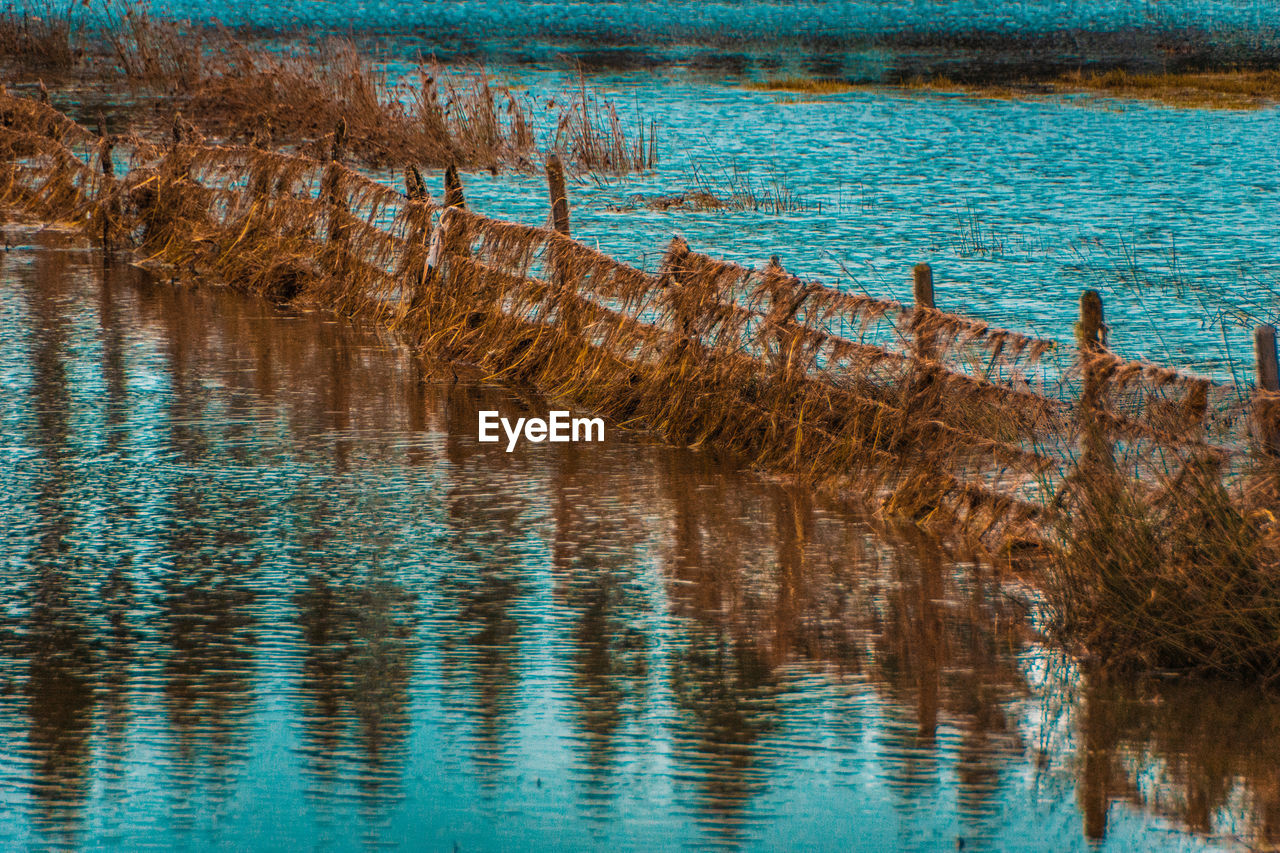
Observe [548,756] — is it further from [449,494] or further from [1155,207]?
[1155,207]

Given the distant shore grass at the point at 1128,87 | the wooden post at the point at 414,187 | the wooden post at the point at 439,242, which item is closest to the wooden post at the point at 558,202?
the wooden post at the point at 439,242

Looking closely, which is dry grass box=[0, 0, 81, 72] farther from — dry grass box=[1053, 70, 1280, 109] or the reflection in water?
the reflection in water

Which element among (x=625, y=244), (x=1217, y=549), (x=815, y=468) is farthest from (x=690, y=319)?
(x=625, y=244)

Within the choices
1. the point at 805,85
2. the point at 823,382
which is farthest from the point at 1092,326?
the point at 805,85

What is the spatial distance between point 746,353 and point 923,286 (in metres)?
1.47

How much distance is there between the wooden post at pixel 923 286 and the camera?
9.83 m

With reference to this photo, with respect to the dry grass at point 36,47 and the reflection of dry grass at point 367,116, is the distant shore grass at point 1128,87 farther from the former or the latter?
the dry grass at point 36,47

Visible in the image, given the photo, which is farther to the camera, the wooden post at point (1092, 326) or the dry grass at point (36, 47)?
the dry grass at point (36, 47)

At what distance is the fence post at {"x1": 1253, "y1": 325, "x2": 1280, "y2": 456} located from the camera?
7.00 meters

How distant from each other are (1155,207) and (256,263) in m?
14.4

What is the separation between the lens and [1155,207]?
24844mm

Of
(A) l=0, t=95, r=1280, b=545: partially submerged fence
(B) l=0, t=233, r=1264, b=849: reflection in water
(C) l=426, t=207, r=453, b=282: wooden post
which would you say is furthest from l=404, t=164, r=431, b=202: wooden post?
(B) l=0, t=233, r=1264, b=849: reflection in water

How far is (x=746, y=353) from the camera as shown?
Answer: 35.7 feet

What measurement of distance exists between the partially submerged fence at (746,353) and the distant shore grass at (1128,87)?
24938 mm
